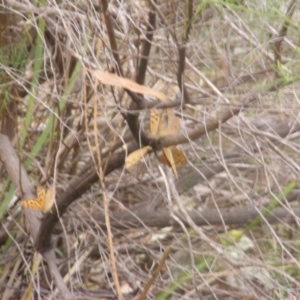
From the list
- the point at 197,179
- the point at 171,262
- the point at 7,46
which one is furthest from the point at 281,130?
the point at 7,46

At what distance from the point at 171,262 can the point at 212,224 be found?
8.6 inches

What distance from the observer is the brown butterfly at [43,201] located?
62.5 inches

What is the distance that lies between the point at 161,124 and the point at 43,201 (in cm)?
38

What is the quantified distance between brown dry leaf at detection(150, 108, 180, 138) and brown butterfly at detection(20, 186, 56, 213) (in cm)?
32

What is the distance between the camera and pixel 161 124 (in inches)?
55.7

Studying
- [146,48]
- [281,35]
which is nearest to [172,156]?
[146,48]

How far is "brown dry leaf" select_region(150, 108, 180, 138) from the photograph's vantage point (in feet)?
4.63

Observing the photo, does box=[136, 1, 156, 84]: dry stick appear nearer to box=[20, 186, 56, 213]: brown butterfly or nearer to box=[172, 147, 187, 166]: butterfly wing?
box=[172, 147, 187, 166]: butterfly wing

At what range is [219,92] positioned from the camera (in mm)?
1400

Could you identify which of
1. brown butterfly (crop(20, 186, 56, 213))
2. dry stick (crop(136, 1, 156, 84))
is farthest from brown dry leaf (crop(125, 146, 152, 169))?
brown butterfly (crop(20, 186, 56, 213))

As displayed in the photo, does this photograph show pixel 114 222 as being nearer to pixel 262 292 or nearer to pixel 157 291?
pixel 157 291

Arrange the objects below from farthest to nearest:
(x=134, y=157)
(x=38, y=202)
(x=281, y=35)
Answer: (x=38, y=202), (x=134, y=157), (x=281, y=35)

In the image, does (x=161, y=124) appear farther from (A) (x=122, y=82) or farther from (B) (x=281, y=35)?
(B) (x=281, y=35)

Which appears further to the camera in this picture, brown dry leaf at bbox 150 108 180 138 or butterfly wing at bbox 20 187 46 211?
butterfly wing at bbox 20 187 46 211
